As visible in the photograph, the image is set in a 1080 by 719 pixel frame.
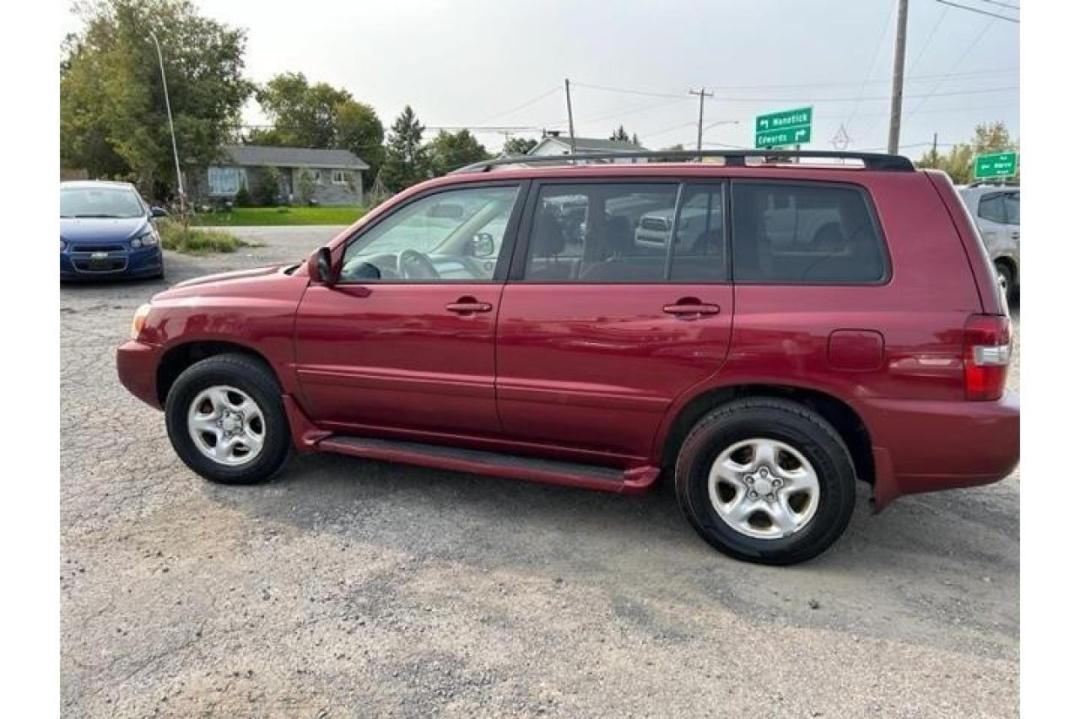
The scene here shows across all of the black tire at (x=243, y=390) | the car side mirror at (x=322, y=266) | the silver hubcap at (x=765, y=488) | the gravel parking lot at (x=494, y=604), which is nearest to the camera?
the gravel parking lot at (x=494, y=604)

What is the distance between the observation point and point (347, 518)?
3.67m

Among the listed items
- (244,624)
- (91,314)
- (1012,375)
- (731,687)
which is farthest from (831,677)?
(91,314)

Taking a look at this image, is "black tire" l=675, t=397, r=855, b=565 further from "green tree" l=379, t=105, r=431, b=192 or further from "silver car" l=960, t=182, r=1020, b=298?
"green tree" l=379, t=105, r=431, b=192

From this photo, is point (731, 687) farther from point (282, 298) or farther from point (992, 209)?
point (992, 209)

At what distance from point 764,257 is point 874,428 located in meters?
0.89

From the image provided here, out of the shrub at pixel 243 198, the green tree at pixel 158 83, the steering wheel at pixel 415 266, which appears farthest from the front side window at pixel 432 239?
the shrub at pixel 243 198

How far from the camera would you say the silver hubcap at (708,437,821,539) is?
3.17 meters

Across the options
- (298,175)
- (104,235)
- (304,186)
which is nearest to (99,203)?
(104,235)

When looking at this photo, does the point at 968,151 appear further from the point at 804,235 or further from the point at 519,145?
the point at 804,235

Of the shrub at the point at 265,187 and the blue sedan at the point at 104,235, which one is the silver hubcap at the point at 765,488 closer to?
the blue sedan at the point at 104,235

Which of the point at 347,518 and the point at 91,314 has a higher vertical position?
the point at 91,314

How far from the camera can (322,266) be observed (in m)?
3.74

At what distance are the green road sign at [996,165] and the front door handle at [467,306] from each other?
96.0 feet

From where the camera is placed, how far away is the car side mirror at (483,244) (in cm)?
362
